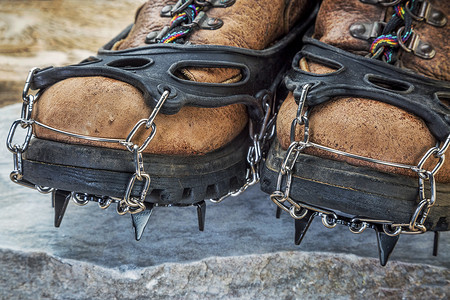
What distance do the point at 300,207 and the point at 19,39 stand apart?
5.72ft

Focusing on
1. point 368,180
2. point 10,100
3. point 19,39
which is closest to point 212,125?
point 368,180

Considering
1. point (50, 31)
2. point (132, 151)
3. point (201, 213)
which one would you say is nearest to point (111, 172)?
point (132, 151)

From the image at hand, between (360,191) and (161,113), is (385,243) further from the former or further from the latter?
(161,113)

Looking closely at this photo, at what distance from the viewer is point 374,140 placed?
0.66m

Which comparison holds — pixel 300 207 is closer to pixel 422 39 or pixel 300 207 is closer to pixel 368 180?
pixel 368 180

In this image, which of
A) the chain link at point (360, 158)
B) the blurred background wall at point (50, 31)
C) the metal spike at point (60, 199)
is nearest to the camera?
the chain link at point (360, 158)

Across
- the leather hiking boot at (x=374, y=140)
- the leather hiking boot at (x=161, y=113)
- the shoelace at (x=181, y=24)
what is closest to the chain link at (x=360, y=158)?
the leather hiking boot at (x=374, y=140)

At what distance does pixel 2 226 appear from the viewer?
888mm

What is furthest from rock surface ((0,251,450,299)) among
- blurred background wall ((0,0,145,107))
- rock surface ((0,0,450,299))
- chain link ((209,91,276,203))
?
blurred background wall ((0,0,145,107))

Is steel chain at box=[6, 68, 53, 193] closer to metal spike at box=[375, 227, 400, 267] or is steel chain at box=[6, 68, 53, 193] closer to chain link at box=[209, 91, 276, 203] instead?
chain link at box=[209, 91, 276, 203]

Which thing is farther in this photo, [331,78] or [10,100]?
[10,100]

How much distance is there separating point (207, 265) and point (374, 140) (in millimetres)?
303

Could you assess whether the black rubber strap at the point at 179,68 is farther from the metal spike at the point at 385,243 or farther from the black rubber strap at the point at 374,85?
the metal spike at the point at 385,243

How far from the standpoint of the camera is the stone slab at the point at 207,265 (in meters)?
0.79
